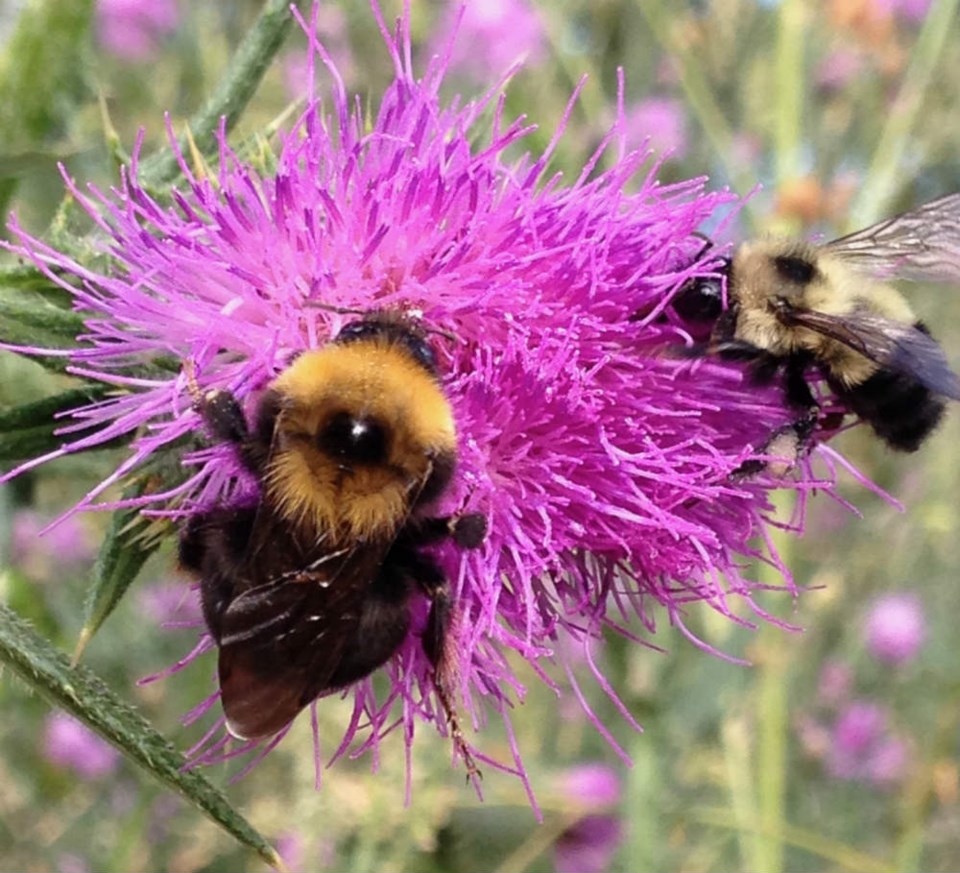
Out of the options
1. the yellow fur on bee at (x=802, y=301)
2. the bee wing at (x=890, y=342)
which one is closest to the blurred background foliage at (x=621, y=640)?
the yellow fur on bee at (x=802, y=301)

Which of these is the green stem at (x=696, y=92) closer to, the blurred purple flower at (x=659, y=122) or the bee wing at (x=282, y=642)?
the blurred purple flower at (x=659, y=122)

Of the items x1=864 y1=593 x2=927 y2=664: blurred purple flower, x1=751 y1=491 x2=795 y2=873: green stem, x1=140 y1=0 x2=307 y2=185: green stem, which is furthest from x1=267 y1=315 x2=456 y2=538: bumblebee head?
x1=864 y1=593 x2=927 y2=664: blurred purple flower

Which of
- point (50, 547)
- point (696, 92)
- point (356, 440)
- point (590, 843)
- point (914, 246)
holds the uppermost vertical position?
point (914, 246)

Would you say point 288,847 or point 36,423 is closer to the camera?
point 36,423

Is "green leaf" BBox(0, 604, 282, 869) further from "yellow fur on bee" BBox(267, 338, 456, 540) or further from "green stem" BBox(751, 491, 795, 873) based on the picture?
"green stem" BBox(751, 491, 795, 873)

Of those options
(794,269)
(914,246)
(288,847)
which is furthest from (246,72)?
(288,847)

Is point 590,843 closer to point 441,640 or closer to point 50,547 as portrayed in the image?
point 50,547
